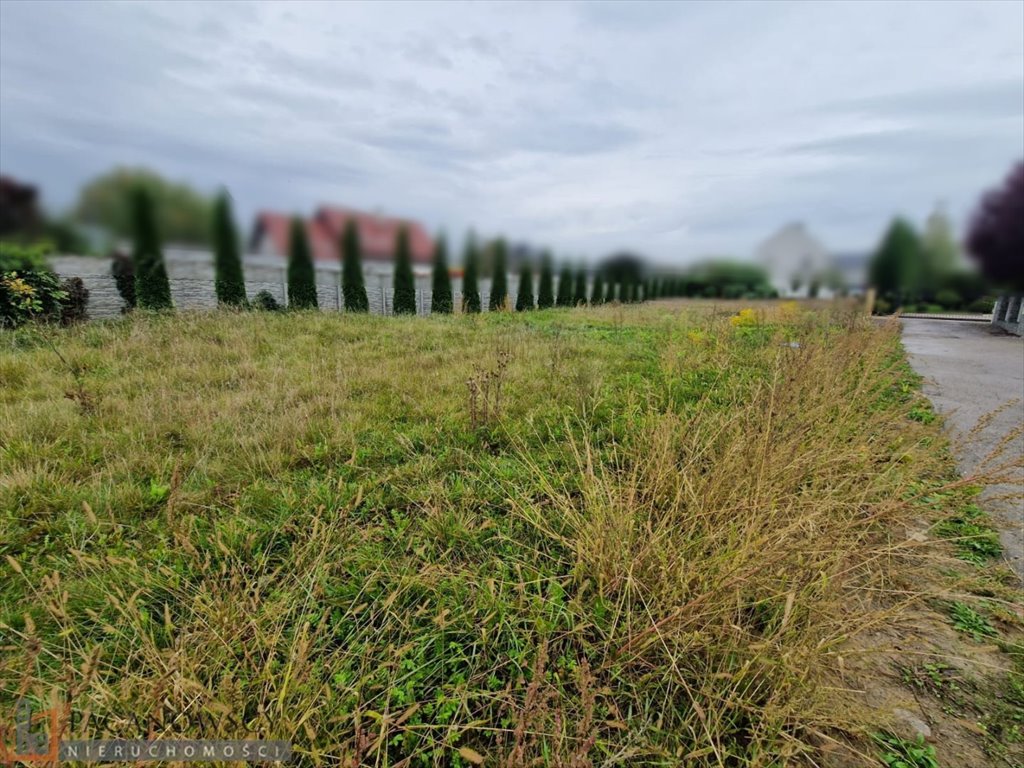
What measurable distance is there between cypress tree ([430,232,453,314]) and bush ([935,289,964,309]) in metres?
2.64

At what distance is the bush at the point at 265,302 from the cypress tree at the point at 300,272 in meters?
0.21

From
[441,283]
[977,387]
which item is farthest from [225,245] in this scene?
[977,387]

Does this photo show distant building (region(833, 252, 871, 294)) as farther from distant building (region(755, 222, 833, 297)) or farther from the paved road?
the paved road

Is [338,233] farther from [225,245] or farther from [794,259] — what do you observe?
[794,259]

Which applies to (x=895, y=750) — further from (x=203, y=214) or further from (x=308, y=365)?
(x=308, y=365)

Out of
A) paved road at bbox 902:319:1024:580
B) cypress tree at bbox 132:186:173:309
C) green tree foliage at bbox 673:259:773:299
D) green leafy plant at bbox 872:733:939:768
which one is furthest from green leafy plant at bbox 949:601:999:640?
cypress tree at bbox 132:186:173:309

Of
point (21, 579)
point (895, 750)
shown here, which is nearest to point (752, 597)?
point (895, 750)

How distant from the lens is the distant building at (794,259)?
5.58 ft

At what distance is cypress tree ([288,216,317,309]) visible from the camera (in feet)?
7.81

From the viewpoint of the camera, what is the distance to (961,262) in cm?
163

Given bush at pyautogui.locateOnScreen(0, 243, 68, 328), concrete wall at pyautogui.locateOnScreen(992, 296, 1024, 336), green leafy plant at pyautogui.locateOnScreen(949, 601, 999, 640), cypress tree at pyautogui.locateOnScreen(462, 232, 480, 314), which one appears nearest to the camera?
green leafy plant at pyautogui.locateOnScreen(949, 601, 999, 640)

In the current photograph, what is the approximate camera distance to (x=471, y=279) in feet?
17.4

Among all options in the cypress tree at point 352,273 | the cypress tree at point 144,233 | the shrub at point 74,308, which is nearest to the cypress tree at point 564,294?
the cypress tree at point 352,273

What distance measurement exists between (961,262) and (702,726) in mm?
1873
